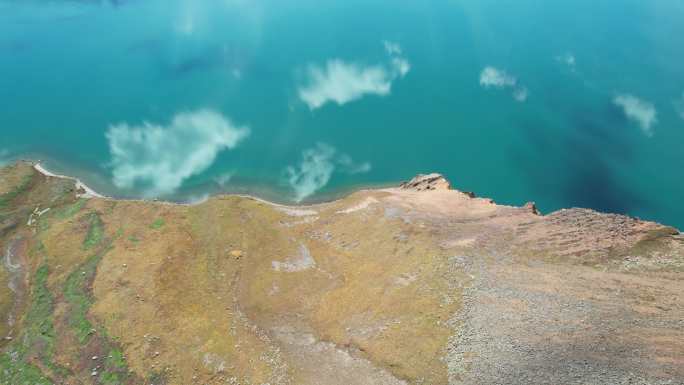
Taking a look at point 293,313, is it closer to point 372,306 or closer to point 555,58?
point 372,306

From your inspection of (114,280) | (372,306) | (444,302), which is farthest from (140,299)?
(444,302)

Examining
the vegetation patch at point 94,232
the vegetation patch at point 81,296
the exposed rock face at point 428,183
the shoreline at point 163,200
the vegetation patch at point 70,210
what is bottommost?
the vegetation patch at point 81,296

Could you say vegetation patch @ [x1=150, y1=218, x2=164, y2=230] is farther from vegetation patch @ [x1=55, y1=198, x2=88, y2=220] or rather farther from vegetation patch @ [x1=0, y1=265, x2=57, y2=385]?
vegetation patch @ [x1=0, y1=265, x2=57, y2=385]

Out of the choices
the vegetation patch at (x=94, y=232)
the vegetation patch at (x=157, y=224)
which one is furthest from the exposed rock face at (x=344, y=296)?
the vegetation patch at (x=157, y=224)

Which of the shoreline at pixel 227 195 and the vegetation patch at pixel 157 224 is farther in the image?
the shoreline at pixel 227 195

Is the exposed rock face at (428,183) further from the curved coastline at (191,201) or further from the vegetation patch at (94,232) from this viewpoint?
the vegetation patch at (94,232)

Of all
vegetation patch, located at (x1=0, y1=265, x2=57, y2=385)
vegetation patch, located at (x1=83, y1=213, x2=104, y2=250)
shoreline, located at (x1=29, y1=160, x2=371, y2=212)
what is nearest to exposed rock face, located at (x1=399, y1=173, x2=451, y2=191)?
shoreline, located at (x1=29, y1=160, x2=371, y2=212)

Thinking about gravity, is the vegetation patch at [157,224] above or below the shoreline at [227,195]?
below
